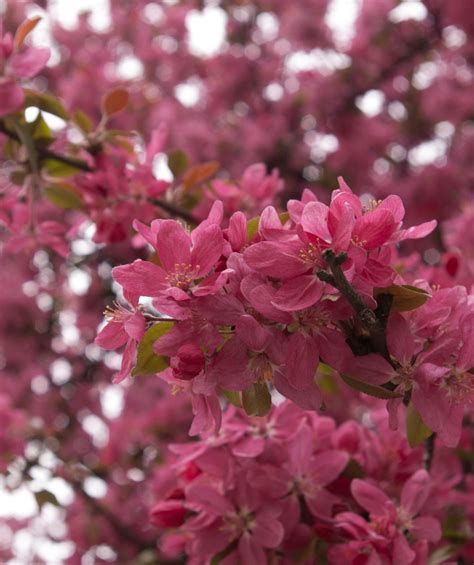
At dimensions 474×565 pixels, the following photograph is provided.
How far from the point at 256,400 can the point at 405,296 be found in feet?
0.68

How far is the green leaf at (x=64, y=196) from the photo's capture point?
4.64 feet

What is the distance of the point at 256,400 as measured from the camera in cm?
89

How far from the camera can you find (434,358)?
841mm

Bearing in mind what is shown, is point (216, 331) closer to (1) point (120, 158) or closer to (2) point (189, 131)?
(1) point (120, 158)

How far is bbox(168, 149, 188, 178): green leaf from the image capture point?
155 cm

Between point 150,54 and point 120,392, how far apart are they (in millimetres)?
1687

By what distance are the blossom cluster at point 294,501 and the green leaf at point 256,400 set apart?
20 centimetres

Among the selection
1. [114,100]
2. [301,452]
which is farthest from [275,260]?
[114,100]

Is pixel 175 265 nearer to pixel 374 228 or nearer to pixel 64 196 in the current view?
pixel 374 228

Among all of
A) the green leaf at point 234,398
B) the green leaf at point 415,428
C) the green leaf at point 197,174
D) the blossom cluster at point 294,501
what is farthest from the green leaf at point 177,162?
the green leaf at point 415,428

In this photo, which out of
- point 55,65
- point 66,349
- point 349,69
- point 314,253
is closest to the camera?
point 314,253

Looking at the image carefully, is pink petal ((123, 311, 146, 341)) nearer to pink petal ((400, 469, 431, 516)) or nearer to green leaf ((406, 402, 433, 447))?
green leaf ((406, 402, 433, 447))

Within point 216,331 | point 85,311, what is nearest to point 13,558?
point 85,311

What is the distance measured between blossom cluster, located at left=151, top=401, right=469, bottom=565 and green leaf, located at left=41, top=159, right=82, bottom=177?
0.53 meters
